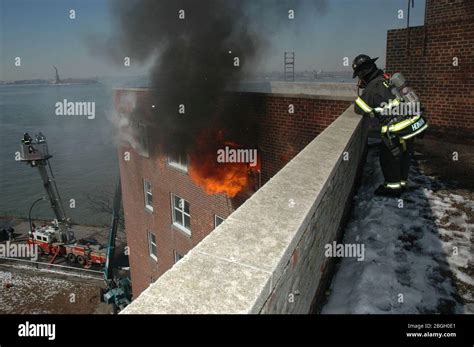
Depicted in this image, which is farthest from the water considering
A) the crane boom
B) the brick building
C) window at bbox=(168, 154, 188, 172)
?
window at bbox=(168, 154, 188, 172)

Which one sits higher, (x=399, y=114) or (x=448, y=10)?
(x=448, y=10)

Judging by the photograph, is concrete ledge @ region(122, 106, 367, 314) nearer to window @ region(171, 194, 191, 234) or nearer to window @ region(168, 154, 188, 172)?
window @ region(168, 154, 188, 172)

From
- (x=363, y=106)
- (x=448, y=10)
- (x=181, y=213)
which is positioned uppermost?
(x=448, y=10)

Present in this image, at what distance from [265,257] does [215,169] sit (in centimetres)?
846

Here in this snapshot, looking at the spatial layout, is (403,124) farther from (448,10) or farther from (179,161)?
(179,161)

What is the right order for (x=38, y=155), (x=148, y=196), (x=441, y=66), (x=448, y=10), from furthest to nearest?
(x=38, y=155), (x=148, y=196), (x=448, y=10), (x=441, y=66)

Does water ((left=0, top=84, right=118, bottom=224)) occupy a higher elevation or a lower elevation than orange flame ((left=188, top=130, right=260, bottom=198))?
lower

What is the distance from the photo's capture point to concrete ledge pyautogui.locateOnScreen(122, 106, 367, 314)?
1.30 m

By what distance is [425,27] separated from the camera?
795 centimetres

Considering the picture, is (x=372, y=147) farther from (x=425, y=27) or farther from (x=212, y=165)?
(x=212, y=165)

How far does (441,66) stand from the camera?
7.79 meters

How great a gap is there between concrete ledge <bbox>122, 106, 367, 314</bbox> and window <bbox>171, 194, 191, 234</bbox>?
9.41m

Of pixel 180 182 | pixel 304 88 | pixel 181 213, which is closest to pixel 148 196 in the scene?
pixel 181 213

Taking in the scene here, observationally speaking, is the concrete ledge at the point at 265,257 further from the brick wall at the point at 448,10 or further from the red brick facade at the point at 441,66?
the brick wall at the point at 448,10
